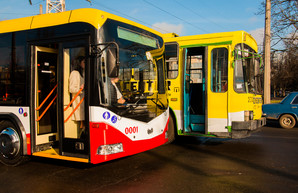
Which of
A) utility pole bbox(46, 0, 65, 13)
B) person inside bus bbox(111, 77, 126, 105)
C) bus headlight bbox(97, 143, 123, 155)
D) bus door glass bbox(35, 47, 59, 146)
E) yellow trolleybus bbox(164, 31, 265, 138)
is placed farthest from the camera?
utility pole bbox(46, 0, 65, 13)

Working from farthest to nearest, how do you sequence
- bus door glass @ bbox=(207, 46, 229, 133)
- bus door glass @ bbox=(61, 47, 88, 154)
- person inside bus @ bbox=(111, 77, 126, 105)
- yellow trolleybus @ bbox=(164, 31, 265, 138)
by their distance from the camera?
Answer: bus door glass @ bbox=(207, 46, 229, 133), yellow trolleybus @ bbox=(164, 31, 265, 138), bus door glass @ bbox=(61, 47, 88, 154), person inside bus @ bbox=(111, 77, 126, 105)

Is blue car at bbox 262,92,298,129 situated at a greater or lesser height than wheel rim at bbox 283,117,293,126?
greater

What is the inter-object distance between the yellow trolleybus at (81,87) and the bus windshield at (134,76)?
2 centimetres

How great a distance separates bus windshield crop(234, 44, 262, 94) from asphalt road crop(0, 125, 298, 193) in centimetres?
181

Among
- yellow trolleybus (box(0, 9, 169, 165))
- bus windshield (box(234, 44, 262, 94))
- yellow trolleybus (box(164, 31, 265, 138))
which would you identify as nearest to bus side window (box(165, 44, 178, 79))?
yellow trolleybus (box(164, 31, 265, 138))

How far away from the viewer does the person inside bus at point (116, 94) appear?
518cm

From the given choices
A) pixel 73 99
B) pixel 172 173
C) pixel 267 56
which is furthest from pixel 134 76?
pixel 267 56

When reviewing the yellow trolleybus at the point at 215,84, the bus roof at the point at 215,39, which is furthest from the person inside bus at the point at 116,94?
the bus roof at the point at 215,39

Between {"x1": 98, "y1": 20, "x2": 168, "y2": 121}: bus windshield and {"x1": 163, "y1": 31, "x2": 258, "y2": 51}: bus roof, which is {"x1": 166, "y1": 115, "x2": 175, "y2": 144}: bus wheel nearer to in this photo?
{"x1": 98, "y1": 20, "x2": 168, "y2": 121}: bus windshield

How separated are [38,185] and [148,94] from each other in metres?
2.87

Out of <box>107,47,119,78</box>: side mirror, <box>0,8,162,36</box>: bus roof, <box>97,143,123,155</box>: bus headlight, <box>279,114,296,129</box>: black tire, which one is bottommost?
<box>279,114,296,129</box>: black tire

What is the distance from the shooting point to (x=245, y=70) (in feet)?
25.2

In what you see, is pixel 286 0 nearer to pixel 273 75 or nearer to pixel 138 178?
pixel 138 178

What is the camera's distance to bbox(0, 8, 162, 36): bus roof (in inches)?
202
